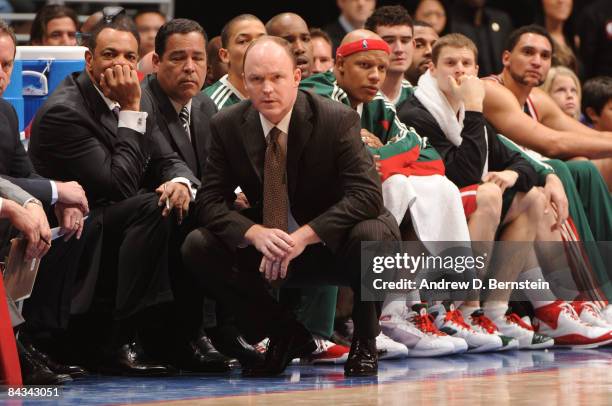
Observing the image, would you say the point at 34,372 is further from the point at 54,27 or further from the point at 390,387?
the point at 54,27

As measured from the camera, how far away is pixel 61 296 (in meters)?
4.82

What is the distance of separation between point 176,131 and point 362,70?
1.02 m

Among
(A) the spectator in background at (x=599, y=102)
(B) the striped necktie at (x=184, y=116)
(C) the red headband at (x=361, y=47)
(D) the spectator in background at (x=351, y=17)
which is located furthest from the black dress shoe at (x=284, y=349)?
(D) the spectator in background at (x=351, y=17)

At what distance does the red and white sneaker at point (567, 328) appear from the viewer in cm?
617

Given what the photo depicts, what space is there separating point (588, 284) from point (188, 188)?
2.58 metres

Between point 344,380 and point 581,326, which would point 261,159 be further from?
point 581,326

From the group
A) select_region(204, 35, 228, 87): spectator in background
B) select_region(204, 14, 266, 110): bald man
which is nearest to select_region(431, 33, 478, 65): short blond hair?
select_region(204, 14, 266, 110): bald man

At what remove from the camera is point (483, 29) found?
8633 mm

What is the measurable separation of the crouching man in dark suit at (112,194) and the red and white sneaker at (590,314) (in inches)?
89.4

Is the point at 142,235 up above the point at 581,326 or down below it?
above

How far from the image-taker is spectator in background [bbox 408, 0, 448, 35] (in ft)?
28.0

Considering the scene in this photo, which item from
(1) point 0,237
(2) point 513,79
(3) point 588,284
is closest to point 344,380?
(1) point 0,237

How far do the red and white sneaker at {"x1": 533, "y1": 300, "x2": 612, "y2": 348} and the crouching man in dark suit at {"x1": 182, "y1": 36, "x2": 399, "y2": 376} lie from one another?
1.61 metres

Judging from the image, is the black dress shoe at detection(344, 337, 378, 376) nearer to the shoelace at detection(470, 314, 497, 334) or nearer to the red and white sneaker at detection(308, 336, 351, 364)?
the red and white sneaker at detection(308, 336, 351, 364)
